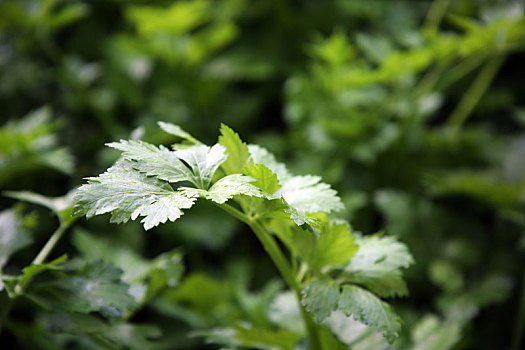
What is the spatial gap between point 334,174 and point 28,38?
905 millimetres

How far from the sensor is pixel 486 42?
3.29 ft

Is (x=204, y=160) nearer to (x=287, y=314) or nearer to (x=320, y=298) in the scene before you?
(x=320, y=298)

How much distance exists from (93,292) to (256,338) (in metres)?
0.23

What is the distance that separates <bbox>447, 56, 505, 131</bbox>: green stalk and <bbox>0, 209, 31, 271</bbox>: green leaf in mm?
994

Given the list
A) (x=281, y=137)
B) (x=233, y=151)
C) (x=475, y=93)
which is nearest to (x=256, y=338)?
(x=233, y=151)

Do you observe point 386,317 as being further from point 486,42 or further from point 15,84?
point 15,84

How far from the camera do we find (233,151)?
54cm

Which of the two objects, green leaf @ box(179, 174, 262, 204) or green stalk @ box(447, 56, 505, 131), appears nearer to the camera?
green leaf @ box(179, 174, 262, 204)

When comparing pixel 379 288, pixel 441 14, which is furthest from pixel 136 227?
pixel 441 14

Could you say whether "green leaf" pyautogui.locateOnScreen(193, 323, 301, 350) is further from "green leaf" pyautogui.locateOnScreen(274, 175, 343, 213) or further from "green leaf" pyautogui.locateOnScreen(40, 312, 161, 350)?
"green leaf" pyautogui.locateOnScreen(274, 175, 343, 213)

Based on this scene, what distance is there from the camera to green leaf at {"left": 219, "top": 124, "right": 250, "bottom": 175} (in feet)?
1.74

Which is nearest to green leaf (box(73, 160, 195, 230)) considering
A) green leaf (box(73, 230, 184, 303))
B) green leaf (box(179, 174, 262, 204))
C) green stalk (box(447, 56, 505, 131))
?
green leaf (box(179, 174, 262, 204))

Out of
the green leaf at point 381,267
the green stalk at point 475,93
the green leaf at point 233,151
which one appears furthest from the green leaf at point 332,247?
the green stalk at point 475,93

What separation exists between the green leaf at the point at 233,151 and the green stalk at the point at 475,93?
2.66ft
